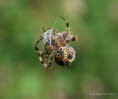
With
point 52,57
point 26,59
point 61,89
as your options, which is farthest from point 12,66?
point 52,57

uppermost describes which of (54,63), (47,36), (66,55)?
(47,36)

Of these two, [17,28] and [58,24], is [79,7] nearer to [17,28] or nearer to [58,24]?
[58,24]

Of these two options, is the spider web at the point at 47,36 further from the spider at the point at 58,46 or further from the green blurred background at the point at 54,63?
the green blurred background at the point at 54,63

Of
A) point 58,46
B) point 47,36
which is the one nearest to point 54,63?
point 58,46

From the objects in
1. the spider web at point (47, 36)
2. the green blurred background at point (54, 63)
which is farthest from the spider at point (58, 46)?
the green blurred background at point (54, 63)

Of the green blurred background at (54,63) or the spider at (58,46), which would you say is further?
the green blurred background at (54,63)

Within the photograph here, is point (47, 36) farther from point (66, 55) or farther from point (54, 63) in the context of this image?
point (54, 63)

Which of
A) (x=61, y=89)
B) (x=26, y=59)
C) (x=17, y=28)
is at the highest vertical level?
(x=17, y=28)

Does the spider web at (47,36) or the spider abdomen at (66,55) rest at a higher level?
the spider web at (47,36)
